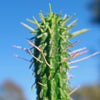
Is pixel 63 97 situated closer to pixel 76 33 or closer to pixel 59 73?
pixel 59 73

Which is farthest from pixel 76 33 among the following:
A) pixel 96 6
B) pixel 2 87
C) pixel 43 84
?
pixel 2 87

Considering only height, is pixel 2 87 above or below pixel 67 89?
above

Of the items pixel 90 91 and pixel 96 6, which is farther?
pixel 90 91

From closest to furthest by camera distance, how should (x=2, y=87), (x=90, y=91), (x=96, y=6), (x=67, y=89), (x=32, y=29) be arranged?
1. (x=67, y=89)
2. (x=32, y=29)
3. (x=96, y=6)
4. (x=2, y=87)
5. (x=90, y=91)

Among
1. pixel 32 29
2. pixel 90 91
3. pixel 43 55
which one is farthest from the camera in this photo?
pixel 90 91

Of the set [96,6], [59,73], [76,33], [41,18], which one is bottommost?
[59,73]
